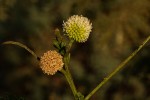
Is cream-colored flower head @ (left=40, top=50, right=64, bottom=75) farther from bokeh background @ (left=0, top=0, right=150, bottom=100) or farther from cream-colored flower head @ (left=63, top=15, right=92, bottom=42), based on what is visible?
bokeh background @ (left=0, top=0, right=150, bottom=100)

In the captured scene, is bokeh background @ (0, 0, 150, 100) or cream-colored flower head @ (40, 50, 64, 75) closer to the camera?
cream-colored flower head @ (40, 50, 64, 75)

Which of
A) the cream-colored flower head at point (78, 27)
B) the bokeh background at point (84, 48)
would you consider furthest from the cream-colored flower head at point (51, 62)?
the bokeh background at point (84, 48)

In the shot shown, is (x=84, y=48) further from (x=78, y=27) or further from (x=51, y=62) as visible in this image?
(x=51, y=62)

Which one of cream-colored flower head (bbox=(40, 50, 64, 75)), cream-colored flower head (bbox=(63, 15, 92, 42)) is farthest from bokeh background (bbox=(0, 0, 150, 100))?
cream-colored flower head (bbox=(40, 50, 64, 75))

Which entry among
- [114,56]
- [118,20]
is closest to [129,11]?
[118,20]

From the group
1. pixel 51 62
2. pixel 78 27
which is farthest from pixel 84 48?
pixel 51 62

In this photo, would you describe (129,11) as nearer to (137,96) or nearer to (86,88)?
(137,96)
